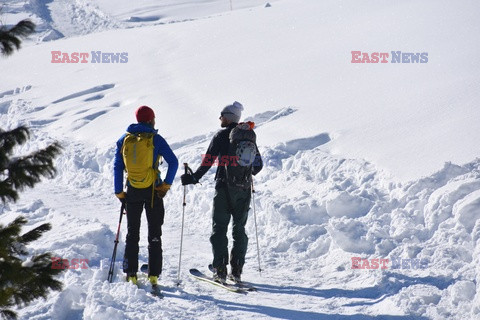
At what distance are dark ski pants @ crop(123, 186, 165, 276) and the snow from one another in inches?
10.7

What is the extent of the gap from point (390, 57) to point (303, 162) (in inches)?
300

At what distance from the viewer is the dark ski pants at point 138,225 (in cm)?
688

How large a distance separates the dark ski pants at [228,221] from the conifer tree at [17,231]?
3.14 meters

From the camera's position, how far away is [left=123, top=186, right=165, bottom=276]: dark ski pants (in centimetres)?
688

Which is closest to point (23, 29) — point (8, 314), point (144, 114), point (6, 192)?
point (6, 192)

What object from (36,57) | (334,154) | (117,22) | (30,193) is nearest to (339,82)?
(334,154)

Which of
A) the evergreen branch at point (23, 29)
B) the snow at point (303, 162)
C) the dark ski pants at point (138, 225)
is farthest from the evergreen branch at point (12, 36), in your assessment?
the dark ski pants at point (138, 225)

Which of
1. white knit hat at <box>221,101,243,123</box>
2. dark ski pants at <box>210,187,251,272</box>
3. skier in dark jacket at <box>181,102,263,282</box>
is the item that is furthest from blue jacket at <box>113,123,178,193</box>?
white knit hat at <box>221,101,243,123</box>

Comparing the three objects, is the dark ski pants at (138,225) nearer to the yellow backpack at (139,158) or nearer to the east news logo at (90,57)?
the yellow backpack at (139,158)

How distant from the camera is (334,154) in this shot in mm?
11320

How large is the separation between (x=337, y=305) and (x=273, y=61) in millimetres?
14665

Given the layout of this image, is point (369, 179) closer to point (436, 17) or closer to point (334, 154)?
point (334, 154)

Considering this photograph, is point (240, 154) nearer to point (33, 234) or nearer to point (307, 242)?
point (307, 242)

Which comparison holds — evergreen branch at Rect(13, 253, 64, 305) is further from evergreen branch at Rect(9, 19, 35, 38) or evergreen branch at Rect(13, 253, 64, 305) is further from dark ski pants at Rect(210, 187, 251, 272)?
dark ski pants at Rect(210, 187, 251, 272)
